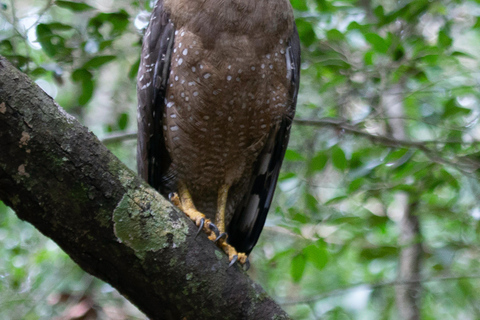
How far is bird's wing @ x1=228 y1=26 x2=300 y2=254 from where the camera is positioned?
11.6 feet

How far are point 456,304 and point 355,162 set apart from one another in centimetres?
278

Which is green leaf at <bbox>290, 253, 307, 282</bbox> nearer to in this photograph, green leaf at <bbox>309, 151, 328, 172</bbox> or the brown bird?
the brown bird

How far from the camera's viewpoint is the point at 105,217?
2.05 m

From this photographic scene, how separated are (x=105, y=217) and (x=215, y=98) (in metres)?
1.36

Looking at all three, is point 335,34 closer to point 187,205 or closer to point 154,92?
point 154,92

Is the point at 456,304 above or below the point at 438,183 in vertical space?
below

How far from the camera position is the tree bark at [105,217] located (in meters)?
1.89

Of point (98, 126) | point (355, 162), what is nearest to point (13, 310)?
point (98, 126)

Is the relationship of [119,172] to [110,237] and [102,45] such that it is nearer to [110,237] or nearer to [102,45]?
[110,237]

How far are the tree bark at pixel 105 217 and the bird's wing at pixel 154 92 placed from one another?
3.84 ft

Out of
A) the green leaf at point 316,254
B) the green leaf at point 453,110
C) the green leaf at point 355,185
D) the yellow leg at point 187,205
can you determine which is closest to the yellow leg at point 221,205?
the yellow leg at point 187,205

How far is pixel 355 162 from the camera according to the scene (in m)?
3.86

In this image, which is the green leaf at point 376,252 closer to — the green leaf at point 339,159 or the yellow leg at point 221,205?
the green leaf at point 339,159

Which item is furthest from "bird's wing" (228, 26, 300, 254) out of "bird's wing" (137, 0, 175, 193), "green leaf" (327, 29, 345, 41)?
"bird's wing" (137, 0, 175, 193)
